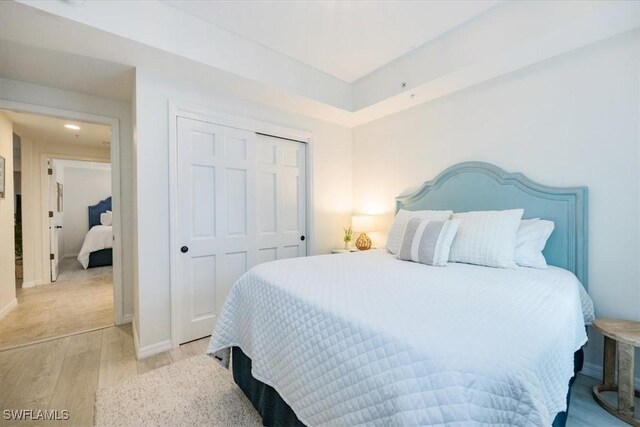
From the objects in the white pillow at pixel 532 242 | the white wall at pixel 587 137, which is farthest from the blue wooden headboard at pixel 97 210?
the white pillow at pixel 532 242

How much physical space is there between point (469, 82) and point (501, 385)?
259cm

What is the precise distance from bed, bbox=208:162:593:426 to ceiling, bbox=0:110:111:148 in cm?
314

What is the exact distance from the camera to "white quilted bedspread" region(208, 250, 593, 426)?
28.3 inches

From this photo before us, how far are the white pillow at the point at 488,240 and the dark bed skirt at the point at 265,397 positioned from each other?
0.66 metres

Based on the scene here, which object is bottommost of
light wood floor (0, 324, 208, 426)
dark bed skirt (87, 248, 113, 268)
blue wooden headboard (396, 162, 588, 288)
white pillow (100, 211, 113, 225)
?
light wood floor (0, 324, 208, 426)

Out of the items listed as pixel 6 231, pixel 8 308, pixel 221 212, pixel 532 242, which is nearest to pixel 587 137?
pixel 532 242

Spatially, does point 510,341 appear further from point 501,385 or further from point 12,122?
point 12,122

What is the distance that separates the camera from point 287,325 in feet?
4.24

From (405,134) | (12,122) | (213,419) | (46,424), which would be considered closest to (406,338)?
(213,419)

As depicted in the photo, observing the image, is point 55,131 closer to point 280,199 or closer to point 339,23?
point 280,199

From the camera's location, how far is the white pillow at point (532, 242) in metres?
1.94

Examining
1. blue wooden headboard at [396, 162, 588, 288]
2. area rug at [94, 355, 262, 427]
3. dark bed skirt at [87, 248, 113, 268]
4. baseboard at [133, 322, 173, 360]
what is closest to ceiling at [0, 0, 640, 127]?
blue wooden headboard at [396, 162, 588, 288]

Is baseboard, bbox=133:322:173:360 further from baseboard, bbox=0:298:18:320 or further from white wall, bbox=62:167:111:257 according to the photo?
white wall, bbox=62:167:111:257

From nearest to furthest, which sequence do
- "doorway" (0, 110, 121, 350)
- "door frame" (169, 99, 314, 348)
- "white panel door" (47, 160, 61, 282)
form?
"door frame" (169, 99, 314, 348), "doorway" (0, 110, 121, 350), "white panel door" (47, 160, 61, 282)
